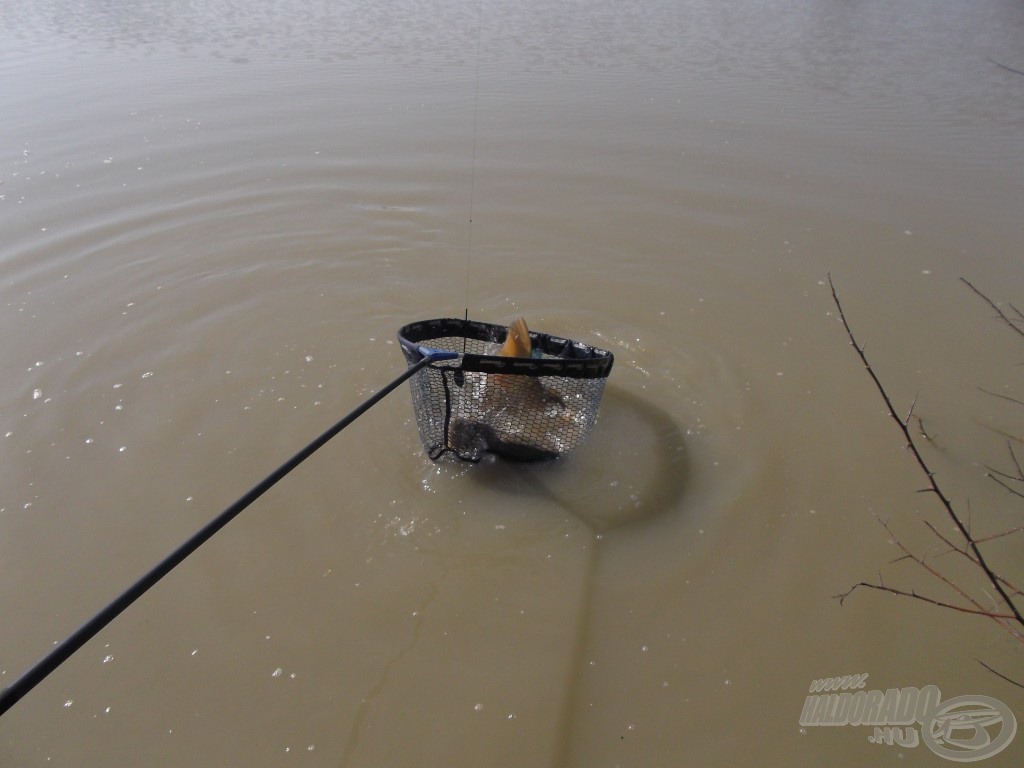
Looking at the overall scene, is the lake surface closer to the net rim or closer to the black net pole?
the net rim

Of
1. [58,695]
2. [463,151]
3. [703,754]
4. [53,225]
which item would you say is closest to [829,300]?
[703,754]

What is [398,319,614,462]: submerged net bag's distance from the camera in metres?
2.46

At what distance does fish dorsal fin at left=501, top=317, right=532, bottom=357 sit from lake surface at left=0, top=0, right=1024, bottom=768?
1.47ft

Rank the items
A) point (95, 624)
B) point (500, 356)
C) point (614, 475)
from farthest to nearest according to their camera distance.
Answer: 1. point (614, 475)
2. point (500, 356)
3. point (95, 624)

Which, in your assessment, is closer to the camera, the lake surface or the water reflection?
the lake surface

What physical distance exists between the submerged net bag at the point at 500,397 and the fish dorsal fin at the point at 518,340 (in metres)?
0.07

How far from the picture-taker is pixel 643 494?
267cm

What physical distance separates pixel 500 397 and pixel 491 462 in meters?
0.31

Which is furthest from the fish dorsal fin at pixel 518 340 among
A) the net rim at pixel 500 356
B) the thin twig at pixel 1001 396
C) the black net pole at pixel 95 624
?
the thin twig at pixel 1001 396

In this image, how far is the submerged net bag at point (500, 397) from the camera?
2.46 meters

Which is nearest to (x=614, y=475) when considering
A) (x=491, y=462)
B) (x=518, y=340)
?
(x=491, y=462)

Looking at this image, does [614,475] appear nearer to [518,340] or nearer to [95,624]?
[518,340]

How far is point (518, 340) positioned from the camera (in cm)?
269

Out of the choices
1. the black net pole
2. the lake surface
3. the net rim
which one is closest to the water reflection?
the lake surface
